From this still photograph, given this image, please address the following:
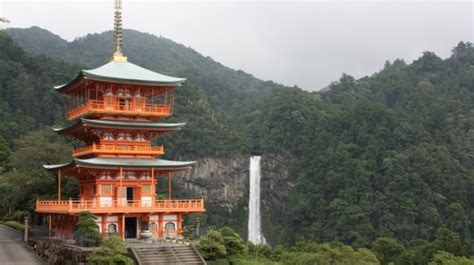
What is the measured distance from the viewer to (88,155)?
33.7 meters

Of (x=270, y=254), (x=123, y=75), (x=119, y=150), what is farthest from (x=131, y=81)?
(x=270, y=254)

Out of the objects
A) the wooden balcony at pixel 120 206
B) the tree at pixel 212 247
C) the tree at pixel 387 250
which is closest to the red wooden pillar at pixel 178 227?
the wooden balcony at pixel 120 206

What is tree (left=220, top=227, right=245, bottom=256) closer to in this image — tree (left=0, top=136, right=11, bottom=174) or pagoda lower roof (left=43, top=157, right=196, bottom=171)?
pagoda lower roof (left=43, top=157, right=196, bottom=171)

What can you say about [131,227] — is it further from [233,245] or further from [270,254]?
[270,254]

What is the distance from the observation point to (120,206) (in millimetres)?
31234

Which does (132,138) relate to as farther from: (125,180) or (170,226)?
(170,226)

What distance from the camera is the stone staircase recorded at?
89.7ft

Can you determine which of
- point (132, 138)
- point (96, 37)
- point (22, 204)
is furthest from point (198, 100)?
point (96, 37)

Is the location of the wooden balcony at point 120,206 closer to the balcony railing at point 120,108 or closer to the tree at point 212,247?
the tree at point 212,247

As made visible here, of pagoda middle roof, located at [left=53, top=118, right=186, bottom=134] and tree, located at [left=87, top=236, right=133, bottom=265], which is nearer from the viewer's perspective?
tree, located at [left=87, top=236, right=133, bottom=265]

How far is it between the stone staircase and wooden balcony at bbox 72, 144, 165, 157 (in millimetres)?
6375

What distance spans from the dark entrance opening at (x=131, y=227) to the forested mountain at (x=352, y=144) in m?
39.3

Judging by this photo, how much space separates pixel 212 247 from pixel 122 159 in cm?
713

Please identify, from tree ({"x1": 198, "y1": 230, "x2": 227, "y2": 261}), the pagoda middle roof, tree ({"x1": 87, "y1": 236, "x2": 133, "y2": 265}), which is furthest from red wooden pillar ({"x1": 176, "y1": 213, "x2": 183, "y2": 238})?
tree ({"x1": 87, "y1": 236, "x2": 133, "y2": 265})
